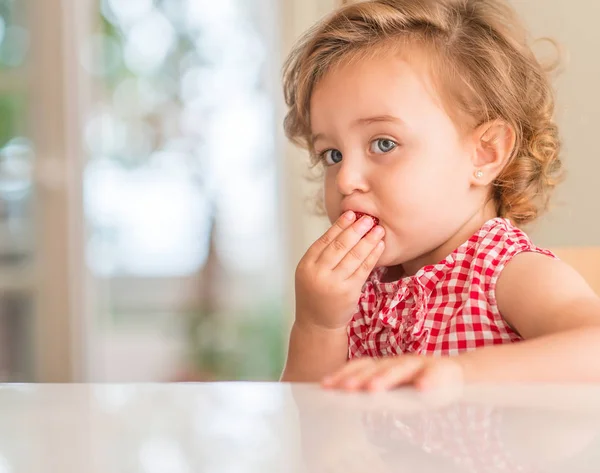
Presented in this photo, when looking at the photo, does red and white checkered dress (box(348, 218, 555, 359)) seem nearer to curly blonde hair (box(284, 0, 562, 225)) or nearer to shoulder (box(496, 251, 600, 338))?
shoulder (box(496, 251, 600, 338))

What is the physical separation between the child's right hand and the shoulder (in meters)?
0.20

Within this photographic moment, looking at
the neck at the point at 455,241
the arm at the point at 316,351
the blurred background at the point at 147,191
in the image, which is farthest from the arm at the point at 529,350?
the blurred background at the point at 147,191

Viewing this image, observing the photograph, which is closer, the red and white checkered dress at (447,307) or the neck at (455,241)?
the red and white checkered dress at (447,307)

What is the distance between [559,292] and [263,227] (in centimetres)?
249

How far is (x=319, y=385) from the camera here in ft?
1.88

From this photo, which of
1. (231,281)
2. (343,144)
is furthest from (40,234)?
(343,144)

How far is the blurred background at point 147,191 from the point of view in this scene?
3186 mm

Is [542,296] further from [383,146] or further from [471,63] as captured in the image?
[471,63]

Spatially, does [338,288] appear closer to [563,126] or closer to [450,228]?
[450,228]

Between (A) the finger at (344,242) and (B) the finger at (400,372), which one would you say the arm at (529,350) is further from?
(A) the finger at (344,242)

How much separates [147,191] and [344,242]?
8.24 ft

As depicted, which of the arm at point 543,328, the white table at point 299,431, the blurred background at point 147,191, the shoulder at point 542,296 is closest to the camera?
the white table at point 299,431

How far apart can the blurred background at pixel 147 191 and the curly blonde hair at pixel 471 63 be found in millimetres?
1545

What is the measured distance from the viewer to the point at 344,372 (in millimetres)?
603
